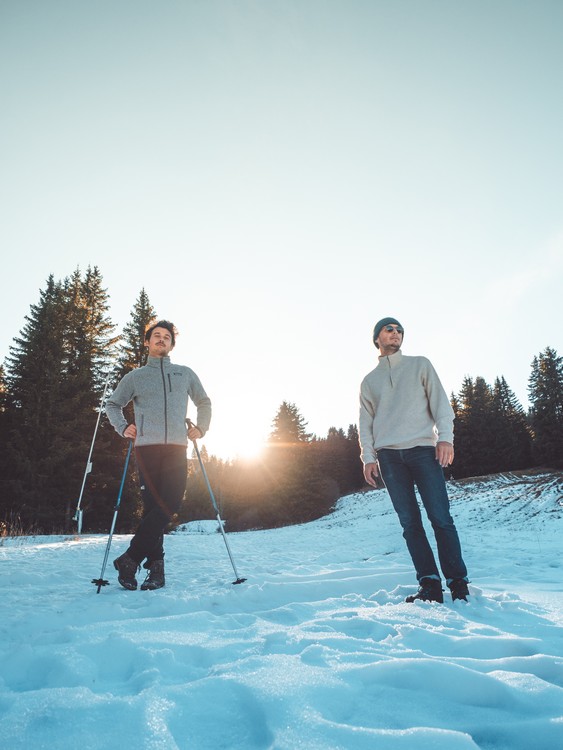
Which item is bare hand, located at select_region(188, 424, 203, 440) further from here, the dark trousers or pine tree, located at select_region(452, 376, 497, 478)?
pine tree, located at select_region(452, 376, 497, 478)

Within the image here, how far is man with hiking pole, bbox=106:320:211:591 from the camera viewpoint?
360cm

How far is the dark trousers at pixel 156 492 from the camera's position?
142 inches

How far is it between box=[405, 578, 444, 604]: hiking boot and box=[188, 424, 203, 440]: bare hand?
7.24 ft

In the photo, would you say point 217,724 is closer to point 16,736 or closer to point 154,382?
point 16,736

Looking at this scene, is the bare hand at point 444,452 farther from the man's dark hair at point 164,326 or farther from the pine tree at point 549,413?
the pine tree at point 549,413

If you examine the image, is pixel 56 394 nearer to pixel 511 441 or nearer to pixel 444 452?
pixel 444 452

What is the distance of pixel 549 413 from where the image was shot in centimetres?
3772

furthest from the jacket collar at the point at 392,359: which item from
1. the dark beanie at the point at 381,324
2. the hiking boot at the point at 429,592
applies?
the hiking boot at the point at 429,592

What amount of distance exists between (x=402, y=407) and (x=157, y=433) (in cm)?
217

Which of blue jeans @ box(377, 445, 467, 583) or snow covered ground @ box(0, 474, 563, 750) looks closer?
snow covered ground @ box(0, 474, 563, 750)

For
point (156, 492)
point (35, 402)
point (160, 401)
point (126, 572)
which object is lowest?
point (126, 572)

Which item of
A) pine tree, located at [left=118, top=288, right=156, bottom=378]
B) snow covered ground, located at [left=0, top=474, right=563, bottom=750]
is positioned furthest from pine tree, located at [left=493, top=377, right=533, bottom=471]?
snow covered ground, located at [left=0, top=474, right=563, bottom=750]

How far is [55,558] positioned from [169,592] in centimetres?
→ 321

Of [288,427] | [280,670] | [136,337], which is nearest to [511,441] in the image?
[288,427]
